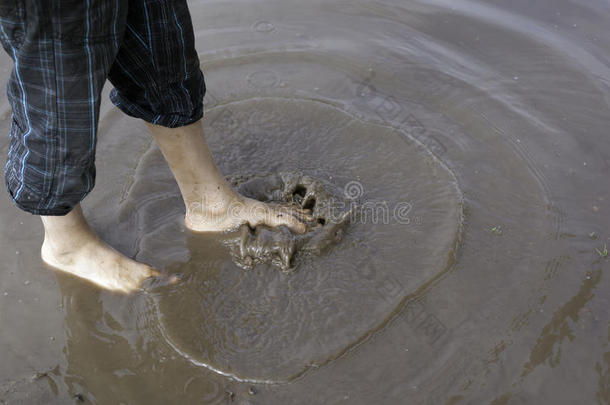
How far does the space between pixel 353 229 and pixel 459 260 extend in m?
0.47

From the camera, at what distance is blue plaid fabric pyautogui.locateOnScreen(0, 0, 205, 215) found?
4.11 feet

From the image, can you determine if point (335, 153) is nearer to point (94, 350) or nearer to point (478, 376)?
point (478, 376)

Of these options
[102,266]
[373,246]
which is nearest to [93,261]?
[102,266]

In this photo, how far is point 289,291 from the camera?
1.92 m

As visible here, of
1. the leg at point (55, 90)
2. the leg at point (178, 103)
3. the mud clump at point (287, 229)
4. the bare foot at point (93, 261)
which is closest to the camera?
the leg at point (55, 90)

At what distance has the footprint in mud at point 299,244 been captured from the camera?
5.88 feet

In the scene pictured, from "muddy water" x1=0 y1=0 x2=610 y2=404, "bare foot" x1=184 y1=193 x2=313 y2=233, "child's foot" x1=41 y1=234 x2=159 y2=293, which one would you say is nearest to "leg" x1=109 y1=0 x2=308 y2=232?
"bare foot" x1=184 y1=193 x2=313 y2=233

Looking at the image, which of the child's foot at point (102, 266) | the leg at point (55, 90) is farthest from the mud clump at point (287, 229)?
the leg at point (55, 90)

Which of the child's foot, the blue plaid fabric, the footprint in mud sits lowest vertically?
the child's foot

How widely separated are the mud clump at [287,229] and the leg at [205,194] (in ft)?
0.17

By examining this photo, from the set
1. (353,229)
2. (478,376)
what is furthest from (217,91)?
(478,376)

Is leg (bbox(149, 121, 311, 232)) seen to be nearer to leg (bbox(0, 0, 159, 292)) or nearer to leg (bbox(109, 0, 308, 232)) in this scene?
leg (bbox(109, 0, 308, 232))

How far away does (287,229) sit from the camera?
2082 mm

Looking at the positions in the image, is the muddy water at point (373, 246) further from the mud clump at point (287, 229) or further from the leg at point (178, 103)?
the leg at point (178, 103)
